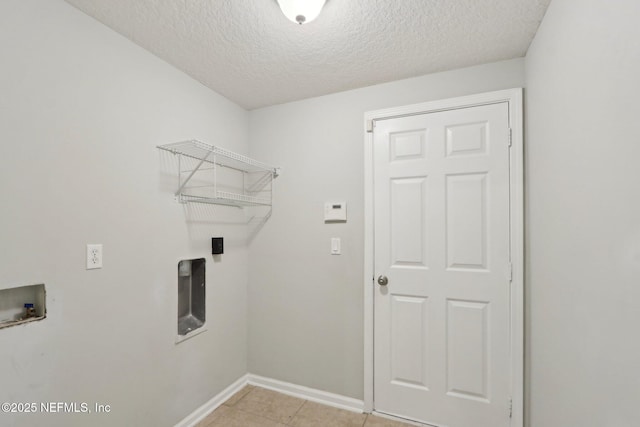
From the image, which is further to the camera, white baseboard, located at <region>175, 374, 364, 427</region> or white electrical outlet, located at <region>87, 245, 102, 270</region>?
white baseboard, located at <region>175, 374, 364, 427</region>

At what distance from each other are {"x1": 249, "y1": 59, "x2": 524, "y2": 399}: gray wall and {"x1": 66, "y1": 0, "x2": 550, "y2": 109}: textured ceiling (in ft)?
0.75

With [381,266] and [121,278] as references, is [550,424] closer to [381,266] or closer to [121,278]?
[381,266]

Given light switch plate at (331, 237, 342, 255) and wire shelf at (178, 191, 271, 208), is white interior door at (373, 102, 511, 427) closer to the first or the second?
light switch plate at (331, 237, 342, 255)

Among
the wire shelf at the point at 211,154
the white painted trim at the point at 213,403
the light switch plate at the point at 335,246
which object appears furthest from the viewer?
the light switch plate at the point at 335,246

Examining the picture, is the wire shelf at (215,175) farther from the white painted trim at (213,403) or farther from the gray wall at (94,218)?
the white painted trim at (213,403)

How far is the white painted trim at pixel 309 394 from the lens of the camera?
7.06 feet

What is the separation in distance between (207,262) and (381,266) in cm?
129

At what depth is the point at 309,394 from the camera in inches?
90.2

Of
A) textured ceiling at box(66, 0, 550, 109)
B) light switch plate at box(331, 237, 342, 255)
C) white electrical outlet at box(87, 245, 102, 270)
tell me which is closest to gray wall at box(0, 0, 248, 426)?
white electrical outlet at box(87, 245, 102, 270)

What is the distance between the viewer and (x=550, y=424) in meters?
1.37

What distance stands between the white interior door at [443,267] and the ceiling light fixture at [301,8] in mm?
959

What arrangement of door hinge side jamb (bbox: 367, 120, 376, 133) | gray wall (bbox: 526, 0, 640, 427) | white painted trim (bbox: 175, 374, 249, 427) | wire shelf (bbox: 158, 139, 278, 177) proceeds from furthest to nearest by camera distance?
door hinge side jamb (bbox: 367, 120, 376, 133)
white painted trim (bbox: 175, 374, 249, 427)
wire shelf (bbox: 158, 139, 278, 177)
gray wall (bbox: 526, 0, 640, 427)

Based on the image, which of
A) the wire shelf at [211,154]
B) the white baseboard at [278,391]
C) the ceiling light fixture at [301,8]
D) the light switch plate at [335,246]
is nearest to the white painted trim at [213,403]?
the white baseboard at [278,391]

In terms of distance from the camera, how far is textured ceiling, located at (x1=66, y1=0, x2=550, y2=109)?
1.41 meters
